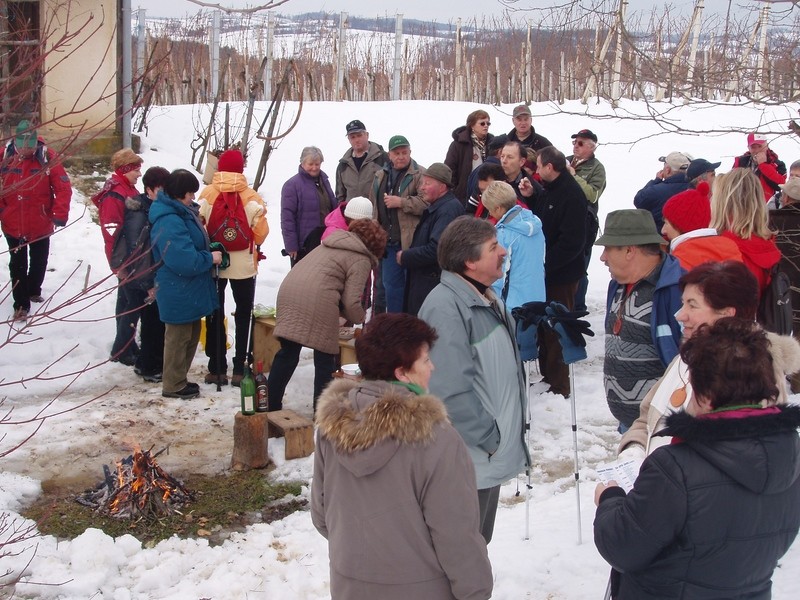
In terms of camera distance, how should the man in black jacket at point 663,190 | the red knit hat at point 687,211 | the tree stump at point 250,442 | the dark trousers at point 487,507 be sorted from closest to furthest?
the dark trousers at point 487,507, the red knit hat at point 687,211, the tree stump at point 250,442, the man in black jacket at point 663,190

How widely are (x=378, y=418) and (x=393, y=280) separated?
588cm

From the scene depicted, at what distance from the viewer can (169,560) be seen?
4965 mm

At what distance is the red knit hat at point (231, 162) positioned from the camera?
770 cm

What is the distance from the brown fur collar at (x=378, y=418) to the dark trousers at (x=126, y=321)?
17.0ft

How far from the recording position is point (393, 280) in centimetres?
865

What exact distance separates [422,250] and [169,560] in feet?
11.5

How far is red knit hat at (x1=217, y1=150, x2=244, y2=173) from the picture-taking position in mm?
7699

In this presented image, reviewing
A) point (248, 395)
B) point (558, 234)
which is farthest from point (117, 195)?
point (558, 234)

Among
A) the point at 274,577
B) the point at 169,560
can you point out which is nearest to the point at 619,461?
the point at 274,577

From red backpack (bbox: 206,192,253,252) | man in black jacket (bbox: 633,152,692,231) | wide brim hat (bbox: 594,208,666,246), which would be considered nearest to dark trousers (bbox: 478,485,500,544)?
wide brim hat (bbox: 594,208,666,246)

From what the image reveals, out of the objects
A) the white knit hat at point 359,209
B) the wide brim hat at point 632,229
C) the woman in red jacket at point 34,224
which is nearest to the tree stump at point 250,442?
the white knit hat at point 359,209

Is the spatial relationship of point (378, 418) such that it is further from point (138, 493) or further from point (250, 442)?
point (250, 442)

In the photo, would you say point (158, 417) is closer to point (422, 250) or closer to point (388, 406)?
point (422, 250)

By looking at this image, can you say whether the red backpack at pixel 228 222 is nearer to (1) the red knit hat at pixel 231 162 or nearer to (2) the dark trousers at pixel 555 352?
(1) the red knit hat at pixel 231 162
